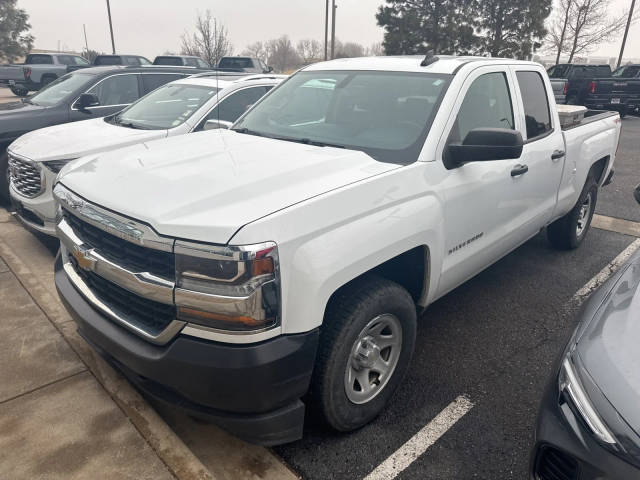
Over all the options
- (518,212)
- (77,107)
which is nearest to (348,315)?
(518,212)

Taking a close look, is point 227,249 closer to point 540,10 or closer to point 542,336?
point 542,336

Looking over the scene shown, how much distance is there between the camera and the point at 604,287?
230cm

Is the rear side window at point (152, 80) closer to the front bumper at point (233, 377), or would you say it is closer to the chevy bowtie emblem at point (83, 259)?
the chevy bowtie emblem at point (83, 259)

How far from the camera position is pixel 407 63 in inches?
135

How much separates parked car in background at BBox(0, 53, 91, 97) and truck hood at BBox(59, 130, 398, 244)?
18.0 meters

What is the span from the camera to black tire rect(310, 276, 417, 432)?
88.8 inches

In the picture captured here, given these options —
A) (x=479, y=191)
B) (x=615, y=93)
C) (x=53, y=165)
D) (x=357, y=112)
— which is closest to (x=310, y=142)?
(x=357, y=112)

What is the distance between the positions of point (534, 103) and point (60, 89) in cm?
636

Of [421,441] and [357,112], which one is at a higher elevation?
[357,112]

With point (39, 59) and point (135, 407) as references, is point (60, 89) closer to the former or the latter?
point (135, 407)

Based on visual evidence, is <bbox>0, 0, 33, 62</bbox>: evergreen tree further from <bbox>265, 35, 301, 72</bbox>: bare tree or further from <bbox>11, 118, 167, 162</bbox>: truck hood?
<bbox>11, 118, 167, 162</bbox>: truck hood

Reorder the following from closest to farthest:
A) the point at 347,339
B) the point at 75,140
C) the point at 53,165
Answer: the point at 347,339 < the point at 53,165 < the point at 75,140

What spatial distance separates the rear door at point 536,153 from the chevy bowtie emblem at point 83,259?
2.73 meters

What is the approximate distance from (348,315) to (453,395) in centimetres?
110
